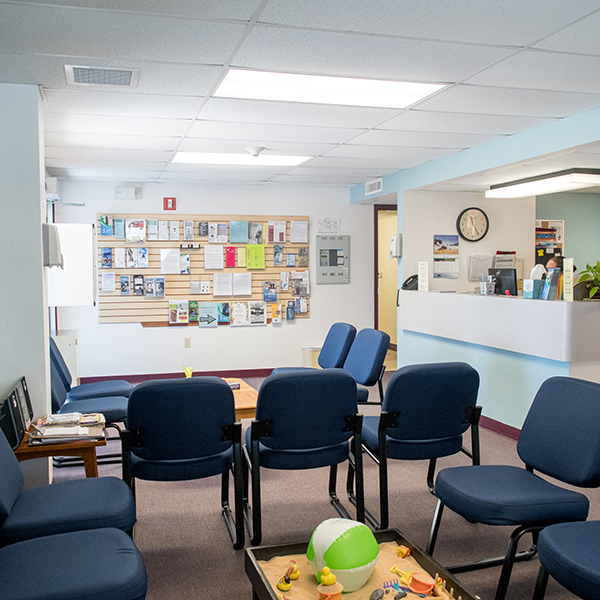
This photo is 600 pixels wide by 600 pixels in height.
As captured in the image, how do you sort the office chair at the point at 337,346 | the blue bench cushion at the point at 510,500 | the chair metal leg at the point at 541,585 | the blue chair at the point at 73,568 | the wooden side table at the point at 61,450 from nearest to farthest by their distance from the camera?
the blue chair at the point at 73,568 → the chair metal leg at the point at 541,585 → the blue bench cushion at the point at 510,500 → the wooden side table at the point at 61,450 → the office chair at the point at 337,346

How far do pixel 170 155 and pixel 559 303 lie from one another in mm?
3543

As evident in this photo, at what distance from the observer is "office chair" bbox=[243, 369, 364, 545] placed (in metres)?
2.84

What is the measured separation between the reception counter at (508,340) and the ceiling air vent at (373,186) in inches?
55.2

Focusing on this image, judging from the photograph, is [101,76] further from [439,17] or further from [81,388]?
[81,388]

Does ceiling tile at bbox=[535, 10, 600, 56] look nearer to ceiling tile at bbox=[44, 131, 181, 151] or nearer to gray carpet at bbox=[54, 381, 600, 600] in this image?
gray carpet at bbox=[54, 381, 600, 600]

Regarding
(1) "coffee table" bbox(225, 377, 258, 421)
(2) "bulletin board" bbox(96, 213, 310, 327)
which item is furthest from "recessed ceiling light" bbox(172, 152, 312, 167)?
(1) "coffee table" bbox(225, 377, 258, 421)

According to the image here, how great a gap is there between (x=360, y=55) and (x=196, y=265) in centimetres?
466

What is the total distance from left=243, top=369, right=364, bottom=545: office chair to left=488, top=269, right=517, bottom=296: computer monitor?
2714 millimetres

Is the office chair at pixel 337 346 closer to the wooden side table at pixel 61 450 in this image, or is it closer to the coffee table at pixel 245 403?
the coffee table at pixel 245 403

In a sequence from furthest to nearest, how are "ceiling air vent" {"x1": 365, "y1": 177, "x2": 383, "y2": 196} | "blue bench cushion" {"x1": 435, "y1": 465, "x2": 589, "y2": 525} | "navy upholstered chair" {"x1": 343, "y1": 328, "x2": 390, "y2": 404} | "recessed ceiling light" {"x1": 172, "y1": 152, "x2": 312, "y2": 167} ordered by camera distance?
"ceiling air vent" {"x1": 365, "y1": 177, "x2": 383, "y2": 196} → "recessed ceiling light" {"x1": 172, "y1": 152, "x2": 312, "y2": 167} → "navy upholstered chair" {"x1": 343, "y1": 328, "x2": 390, "y2": 404} → "blue bench cushion" {"x1": 435, "y1": 465, "x2": 589, "y2": 525}

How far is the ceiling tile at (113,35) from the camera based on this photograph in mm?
2406

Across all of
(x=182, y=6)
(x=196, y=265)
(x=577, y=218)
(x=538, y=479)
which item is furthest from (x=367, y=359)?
(x=577, y=218)

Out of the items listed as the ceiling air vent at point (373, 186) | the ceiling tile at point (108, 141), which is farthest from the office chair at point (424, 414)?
the ceiling air vent at point (373, 186)

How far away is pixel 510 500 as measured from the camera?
7.97 ft
